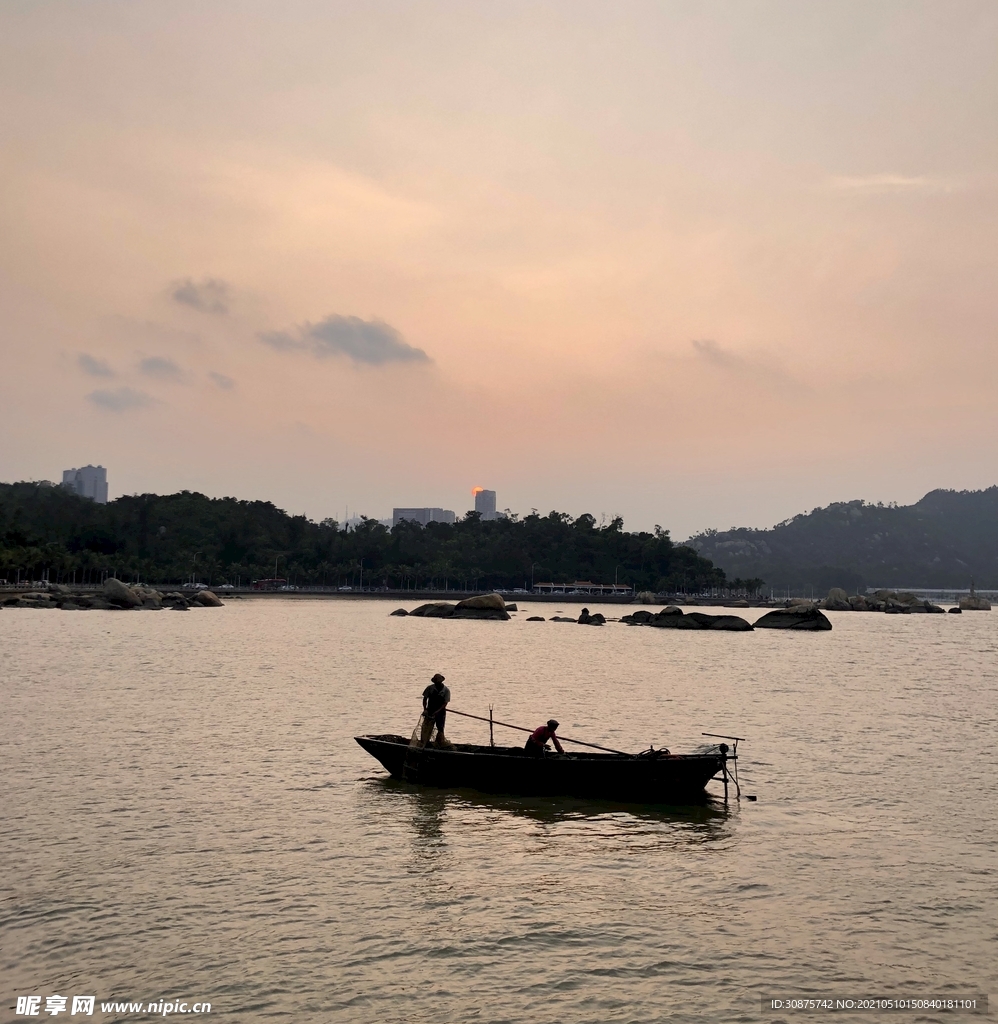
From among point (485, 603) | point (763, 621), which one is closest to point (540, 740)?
point (763, 621)

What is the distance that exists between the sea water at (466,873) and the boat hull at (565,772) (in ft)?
1.64

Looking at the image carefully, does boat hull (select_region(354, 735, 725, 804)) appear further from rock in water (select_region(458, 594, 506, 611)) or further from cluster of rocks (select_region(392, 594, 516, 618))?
rock in water (select_region(458, 594, 506, 611))

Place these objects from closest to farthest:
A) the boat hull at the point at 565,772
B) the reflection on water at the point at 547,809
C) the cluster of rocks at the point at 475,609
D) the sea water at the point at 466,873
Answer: the sea water at the point at 466,873
the reflection on water at the point at 547,809
the boat hull at the point at 565,772
the cluster of rocks at the point at 475,609

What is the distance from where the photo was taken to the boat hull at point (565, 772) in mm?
21031

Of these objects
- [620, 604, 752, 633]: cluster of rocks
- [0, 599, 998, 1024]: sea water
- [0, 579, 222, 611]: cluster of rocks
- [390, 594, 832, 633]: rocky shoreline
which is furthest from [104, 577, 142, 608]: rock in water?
[0, 599, 998, 1024]: sea water

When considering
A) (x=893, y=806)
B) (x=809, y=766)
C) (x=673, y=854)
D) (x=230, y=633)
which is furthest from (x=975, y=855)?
(x=230, y=633)

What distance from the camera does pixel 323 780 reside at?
74.4ft

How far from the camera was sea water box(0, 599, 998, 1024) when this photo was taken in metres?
11.2

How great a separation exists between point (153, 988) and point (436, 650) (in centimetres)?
6331

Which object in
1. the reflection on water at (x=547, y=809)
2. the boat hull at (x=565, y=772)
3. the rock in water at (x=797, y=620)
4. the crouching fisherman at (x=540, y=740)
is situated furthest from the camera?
the rock in water at (x=797, y=620)

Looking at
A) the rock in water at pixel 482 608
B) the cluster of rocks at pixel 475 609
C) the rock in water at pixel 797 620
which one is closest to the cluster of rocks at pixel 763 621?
the rock in water at pixel 797 620

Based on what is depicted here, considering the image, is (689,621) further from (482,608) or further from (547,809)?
(547,809)

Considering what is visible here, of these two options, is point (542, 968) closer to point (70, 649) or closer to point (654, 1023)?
point (654, 1023)

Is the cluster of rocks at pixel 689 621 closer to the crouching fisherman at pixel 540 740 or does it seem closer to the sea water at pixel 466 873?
the sea water at pixel 466 873
